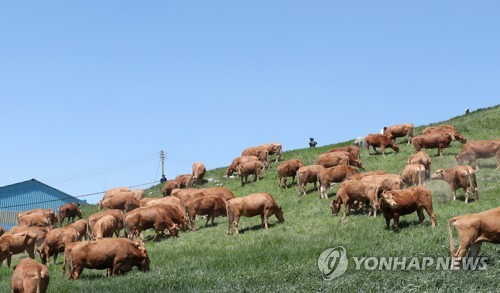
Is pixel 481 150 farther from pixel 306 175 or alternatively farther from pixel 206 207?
pixel 206 207

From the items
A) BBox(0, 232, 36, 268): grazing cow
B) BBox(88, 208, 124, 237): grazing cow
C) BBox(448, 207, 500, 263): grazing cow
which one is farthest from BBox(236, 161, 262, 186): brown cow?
BBox(448, 207, 500, 263): grazing cow

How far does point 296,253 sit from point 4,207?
4818 centimetres

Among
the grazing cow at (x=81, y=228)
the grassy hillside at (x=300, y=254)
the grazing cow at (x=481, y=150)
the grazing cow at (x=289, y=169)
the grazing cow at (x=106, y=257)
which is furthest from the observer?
the grazing cow at (x=289, y=169)

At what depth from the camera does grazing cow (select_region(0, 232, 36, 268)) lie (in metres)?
24.1

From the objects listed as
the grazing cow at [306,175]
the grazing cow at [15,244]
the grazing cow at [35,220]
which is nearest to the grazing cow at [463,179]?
the grazing cow at [306,175]

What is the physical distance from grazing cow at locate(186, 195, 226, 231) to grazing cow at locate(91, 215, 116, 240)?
3.57 metres

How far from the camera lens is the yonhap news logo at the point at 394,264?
14.6m

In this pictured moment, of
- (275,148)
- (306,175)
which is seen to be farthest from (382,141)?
(275,148)

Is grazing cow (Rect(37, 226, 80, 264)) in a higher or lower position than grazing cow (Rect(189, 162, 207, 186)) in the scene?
lower

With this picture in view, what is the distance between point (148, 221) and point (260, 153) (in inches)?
733

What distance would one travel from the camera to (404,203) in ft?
65.6

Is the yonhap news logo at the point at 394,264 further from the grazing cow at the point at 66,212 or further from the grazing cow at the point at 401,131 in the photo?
the grazing cow at the point at 401,131

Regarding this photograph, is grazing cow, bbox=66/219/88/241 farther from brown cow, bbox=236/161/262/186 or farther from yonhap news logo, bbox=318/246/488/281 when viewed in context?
yonhap news logo, bbox=318/246/488/281

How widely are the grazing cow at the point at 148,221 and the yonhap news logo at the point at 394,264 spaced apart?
420 inches
